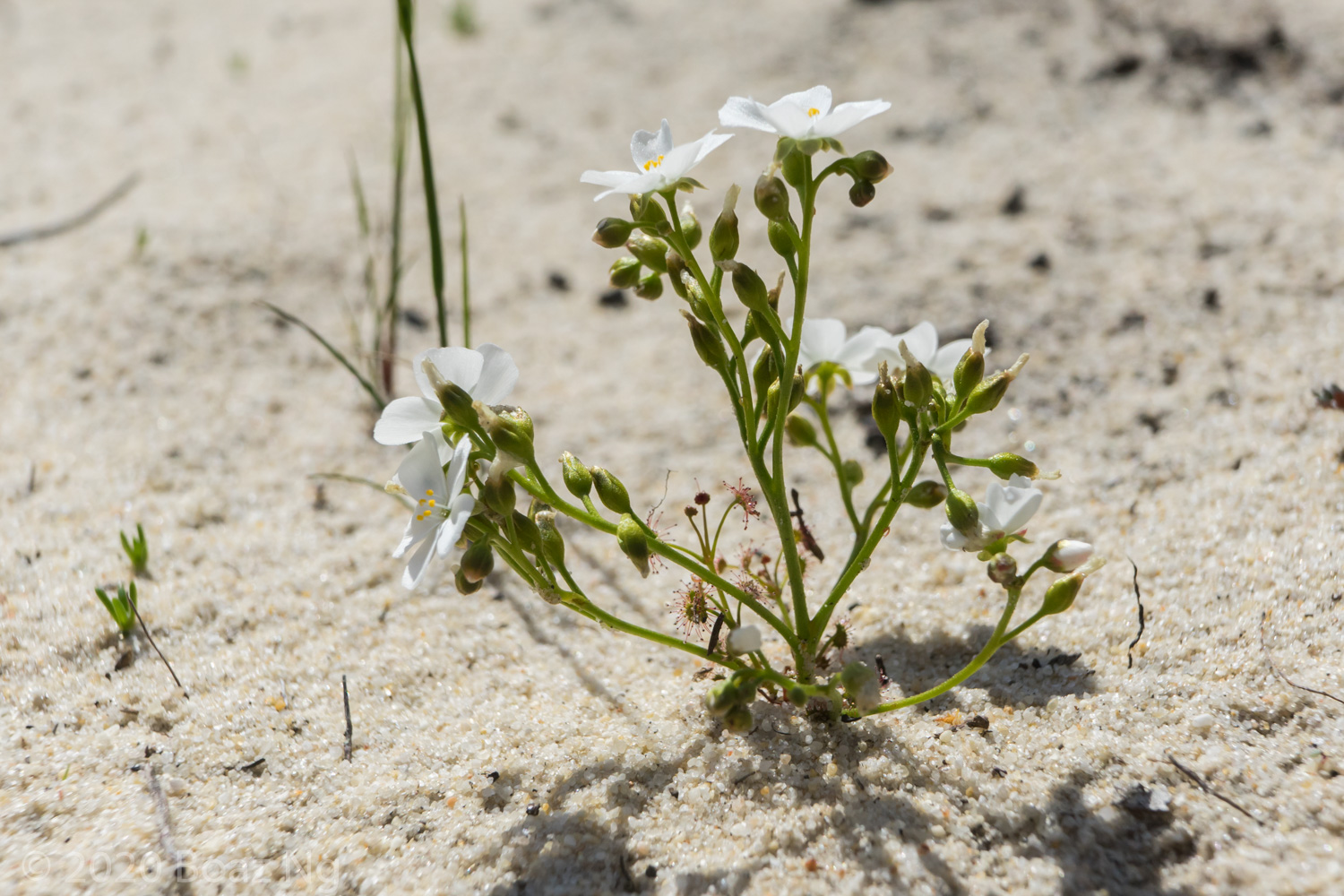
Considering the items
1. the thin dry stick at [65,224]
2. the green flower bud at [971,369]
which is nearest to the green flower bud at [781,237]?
the green flower bud at [971,369]

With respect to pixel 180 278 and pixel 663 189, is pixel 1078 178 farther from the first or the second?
pixel 180 278

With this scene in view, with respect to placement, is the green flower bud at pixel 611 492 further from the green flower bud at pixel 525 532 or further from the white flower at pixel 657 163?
the white flower at pixel 657 163

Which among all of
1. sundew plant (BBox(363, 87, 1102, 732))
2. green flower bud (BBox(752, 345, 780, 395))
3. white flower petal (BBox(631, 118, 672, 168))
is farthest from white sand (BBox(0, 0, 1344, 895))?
white flower petal (BBox(631, 118, 672, 168))

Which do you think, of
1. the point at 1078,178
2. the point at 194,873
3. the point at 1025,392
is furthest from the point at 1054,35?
the point at 194,873

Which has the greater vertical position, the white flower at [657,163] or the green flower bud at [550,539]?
the white flower at [657,163]

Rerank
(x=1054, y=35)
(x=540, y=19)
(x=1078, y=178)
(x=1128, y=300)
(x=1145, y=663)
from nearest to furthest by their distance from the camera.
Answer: (x=1145, y=663) → (x=1128, y=300) → (x=1078, y=178) → (x=1054, y=35) → (x=540, y=19)

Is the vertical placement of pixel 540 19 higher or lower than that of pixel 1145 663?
higher

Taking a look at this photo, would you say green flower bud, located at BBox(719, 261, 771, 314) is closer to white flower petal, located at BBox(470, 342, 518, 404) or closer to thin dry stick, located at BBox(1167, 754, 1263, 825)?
white flower petal, located at BBox(470, 342, 518, 404)
